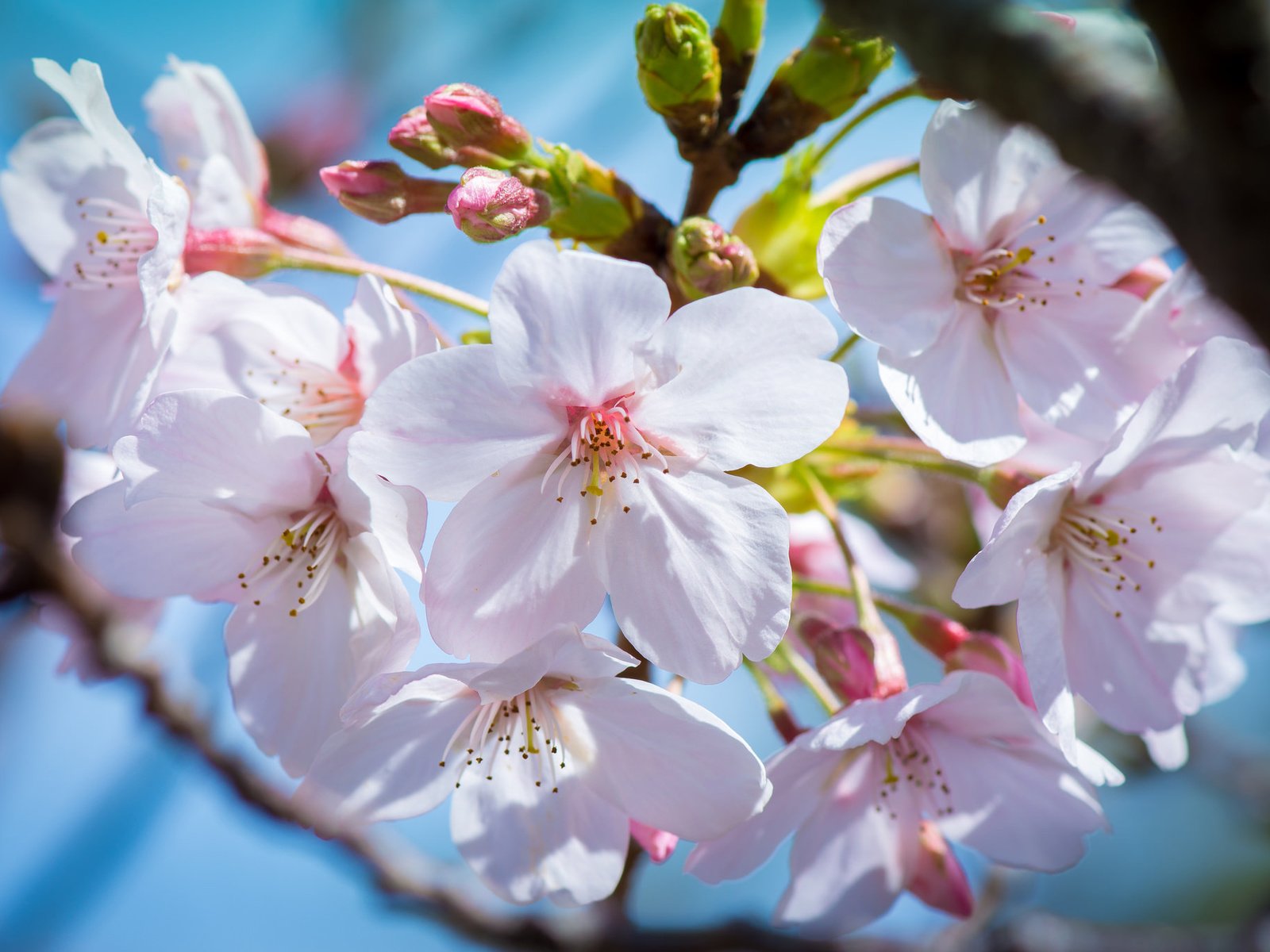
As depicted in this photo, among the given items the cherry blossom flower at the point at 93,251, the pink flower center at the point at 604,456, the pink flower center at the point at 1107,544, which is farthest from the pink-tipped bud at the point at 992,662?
the cherry blossom flower at the point at 93,251

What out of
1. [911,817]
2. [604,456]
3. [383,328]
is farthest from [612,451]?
[911,817]

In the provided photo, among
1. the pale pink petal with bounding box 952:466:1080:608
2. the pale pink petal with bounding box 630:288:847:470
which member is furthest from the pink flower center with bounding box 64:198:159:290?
the pale pink petal with bounding box 952:466:1080:608

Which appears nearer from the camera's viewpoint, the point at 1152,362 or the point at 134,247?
the point at 1152,362

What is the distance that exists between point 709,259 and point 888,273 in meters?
0.27

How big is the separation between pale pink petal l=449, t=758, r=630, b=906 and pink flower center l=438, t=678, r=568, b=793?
0.03 metres

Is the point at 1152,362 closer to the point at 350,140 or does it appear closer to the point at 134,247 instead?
the point at 134,247

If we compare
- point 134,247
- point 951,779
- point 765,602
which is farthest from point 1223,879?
point 134,247

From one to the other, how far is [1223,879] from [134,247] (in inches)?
311

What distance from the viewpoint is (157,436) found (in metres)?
1.28

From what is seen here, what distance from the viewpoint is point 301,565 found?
4.83 feet

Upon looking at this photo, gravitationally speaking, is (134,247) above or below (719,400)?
below

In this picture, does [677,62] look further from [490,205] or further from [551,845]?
[551,845]

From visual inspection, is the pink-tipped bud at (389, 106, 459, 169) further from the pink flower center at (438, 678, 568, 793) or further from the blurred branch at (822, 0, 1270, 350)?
the blurred branch at (822, 0, 1270, 350)

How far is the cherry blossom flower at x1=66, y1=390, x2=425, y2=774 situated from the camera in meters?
1.30
